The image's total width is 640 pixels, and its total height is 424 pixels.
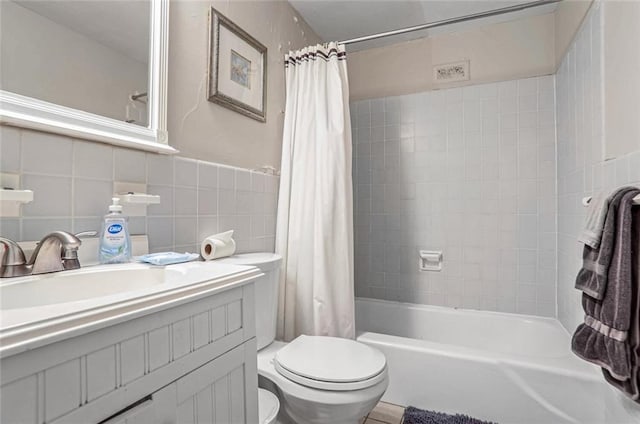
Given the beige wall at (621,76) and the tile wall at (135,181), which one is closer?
the tile wall at (135,181)

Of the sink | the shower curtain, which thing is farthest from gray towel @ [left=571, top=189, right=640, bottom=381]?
the sink

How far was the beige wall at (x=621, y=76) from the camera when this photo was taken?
1116 millimetres

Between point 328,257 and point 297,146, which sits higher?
point 297,146

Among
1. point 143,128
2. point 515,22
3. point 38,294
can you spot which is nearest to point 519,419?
point 38,294

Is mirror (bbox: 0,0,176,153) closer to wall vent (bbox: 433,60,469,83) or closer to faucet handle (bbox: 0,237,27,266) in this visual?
faucet handle (bbox: 0,237,27,266)

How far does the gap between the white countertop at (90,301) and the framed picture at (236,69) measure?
3.03 feet

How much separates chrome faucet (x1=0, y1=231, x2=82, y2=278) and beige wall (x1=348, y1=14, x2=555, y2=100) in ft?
7.47

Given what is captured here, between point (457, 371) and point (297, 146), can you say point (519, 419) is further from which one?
point (297, 146)

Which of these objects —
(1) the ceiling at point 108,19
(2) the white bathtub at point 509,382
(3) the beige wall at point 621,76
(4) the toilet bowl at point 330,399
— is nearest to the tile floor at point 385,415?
(2) the white bathtub at point 509,382

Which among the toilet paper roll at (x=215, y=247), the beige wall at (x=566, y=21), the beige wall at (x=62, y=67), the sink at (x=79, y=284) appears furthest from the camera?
the beige wall at (x=566, y=21)

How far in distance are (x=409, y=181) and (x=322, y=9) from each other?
1.28 metres

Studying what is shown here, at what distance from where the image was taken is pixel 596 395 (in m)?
1.32

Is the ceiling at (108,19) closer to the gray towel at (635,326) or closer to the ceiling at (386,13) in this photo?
the ceiling at (386,13)

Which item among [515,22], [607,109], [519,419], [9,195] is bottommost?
[519,419]
